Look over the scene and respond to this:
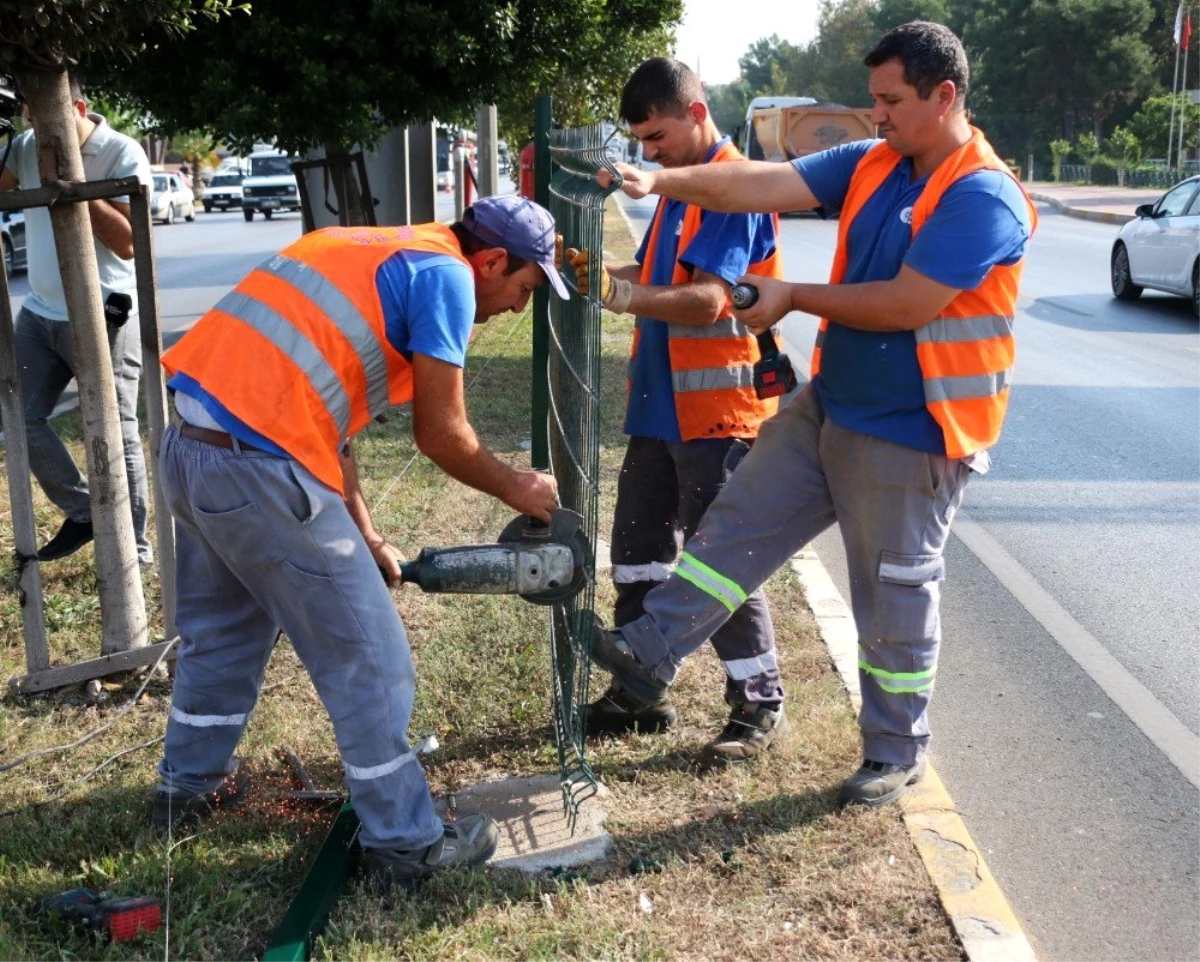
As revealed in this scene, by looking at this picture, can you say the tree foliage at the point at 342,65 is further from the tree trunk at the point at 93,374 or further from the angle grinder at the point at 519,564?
the angle grinder at the point at 519,564

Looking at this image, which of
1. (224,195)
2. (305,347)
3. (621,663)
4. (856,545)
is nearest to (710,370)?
(856,545)

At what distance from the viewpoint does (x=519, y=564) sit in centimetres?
321

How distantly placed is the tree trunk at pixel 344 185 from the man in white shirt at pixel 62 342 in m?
3.26

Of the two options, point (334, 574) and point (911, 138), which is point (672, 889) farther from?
point (911, 138)

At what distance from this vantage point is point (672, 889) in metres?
3.31

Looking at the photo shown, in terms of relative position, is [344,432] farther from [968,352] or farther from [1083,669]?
[1083,669]

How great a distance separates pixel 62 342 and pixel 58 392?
275 millimetres

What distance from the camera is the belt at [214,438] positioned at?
298 centimetres

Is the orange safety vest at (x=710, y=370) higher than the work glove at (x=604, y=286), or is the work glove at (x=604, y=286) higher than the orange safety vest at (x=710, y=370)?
the work glove at (x=604, y=286)

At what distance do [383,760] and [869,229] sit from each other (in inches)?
73.8

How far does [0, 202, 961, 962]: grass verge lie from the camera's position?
309 centimetres

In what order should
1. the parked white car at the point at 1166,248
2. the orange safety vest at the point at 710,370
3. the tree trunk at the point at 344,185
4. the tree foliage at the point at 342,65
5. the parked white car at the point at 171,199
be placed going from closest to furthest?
1. the orange safety vest at the point at 710,370
2. the tree foliage at the point at 342,65
3. the tree trunk at the point at 344,185
4. the parked white car at the point at 1166,248
5. the parked white car at the point at 171,199

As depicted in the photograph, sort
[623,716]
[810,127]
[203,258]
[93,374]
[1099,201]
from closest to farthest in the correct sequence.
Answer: [623,716] < [93,374] < [203,258] < [810,127] < [1099,201]

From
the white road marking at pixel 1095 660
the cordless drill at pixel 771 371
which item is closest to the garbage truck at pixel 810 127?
the white road marking at pixel 1095 660
